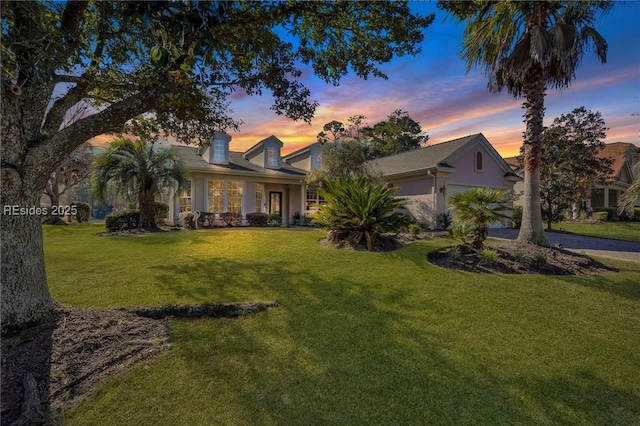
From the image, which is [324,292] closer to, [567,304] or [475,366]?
[475,366]

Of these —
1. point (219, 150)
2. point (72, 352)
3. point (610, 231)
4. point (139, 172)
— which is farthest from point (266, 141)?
point (610, 231)

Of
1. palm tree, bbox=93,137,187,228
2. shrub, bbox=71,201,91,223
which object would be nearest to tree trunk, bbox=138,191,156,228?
palm tree, bbox=93,137,187,228

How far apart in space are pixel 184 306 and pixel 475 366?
3.67 metres

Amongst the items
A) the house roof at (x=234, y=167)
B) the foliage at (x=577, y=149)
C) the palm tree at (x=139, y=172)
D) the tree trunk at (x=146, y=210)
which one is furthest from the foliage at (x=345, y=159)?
the foliage at (x=577, y=149)

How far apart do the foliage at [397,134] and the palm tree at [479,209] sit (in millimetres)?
23748

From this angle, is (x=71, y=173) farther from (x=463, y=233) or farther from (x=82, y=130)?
(x=463, y=233)

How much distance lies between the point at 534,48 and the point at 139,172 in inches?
Answer: 566

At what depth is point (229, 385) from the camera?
2676 millimetres

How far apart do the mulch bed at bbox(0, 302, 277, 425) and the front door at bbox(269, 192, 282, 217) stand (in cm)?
1546

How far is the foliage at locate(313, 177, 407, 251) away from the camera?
8609 millimetres

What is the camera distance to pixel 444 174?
15.2 meters

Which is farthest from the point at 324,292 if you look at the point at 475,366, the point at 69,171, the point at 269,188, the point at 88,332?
Result: the point at 69,171

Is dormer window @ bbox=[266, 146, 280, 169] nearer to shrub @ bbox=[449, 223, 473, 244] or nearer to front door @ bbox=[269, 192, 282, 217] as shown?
front door @ bbox=[269, 192, 282, 217]

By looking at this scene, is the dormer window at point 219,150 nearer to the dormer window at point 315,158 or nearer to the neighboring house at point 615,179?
the dormer window at point 315,158
